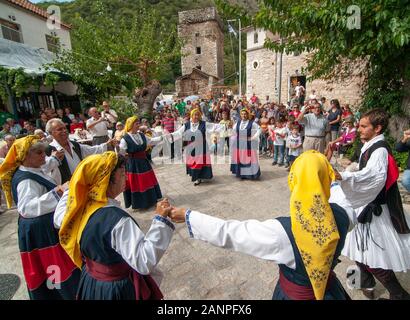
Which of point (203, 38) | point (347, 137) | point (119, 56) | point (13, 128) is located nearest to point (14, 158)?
point (13, 128)

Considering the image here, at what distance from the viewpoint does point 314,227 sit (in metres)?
1.41

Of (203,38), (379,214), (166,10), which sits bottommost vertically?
(379,214)

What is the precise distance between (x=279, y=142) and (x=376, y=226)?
16.9ft

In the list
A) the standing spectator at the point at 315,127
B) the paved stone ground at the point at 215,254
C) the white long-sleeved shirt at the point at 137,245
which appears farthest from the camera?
the standing spectator at the point at 315,127

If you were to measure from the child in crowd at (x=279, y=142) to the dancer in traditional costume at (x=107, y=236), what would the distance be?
20.1ft

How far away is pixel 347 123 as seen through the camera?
8.06m

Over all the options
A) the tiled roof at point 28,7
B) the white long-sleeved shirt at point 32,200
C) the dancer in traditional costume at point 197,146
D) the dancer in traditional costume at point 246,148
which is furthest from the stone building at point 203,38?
the white long-sleeved shirt at point 32,200

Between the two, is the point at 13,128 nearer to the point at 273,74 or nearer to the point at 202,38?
the point at 273,74

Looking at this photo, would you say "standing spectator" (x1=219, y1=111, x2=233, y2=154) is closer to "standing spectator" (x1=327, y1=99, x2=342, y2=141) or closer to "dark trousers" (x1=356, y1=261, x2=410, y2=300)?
"standing spectator" (x1=327, y1=99, x2=342, y2=141)

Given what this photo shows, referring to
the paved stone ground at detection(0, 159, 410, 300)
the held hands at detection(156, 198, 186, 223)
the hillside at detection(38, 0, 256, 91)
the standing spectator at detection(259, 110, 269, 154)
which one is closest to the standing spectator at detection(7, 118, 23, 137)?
the paved stone ground at detection(0, 159, 410, 300)

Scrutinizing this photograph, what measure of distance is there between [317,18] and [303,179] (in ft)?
13.5

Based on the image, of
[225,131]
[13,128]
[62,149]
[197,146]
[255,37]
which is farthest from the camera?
[255,37]

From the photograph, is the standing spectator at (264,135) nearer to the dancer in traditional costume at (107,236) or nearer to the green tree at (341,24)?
the green tree at (341,24)

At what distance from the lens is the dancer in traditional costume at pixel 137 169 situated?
4.77 metres
